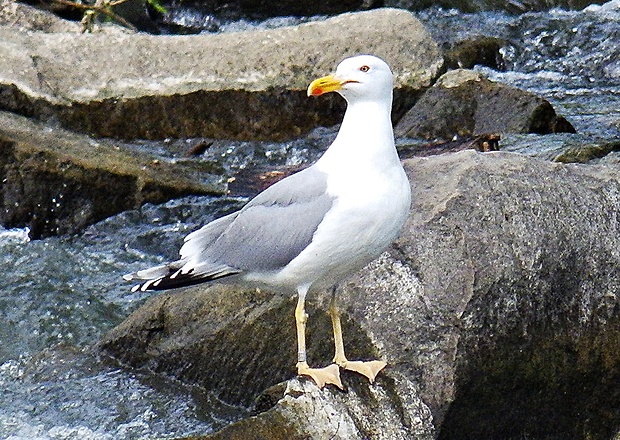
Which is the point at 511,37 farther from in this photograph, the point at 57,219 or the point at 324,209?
the point at 324,209

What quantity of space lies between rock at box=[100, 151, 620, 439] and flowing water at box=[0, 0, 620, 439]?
0.65m

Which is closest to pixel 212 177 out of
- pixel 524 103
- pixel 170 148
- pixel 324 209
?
pixel 170 148

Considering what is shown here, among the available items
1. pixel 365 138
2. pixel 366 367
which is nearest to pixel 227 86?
pixel 365 138

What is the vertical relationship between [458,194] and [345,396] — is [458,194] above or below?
above

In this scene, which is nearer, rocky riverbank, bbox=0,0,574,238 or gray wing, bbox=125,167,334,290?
gray wing, bbox=125,167,334,290

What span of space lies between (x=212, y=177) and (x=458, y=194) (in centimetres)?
380

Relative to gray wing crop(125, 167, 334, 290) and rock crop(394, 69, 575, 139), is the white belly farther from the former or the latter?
rock crop(394, 69, 575, 139)

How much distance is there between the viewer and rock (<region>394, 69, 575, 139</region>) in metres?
8.23

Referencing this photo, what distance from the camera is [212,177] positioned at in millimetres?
8039

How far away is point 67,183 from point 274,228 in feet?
11.8

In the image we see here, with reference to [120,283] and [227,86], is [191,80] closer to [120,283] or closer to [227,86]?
[227,86]

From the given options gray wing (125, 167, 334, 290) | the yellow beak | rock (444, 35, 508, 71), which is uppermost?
the yellow beak

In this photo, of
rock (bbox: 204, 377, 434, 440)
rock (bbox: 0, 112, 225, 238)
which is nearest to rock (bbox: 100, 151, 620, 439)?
rock (bbox: 204, 377, 434, 440)

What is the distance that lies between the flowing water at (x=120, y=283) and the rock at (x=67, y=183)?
9cm
